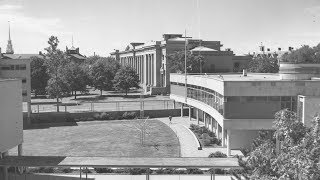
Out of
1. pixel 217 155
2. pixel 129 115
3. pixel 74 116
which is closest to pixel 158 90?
pixel 129 115

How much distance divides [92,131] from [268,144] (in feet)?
139

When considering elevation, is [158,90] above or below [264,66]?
below

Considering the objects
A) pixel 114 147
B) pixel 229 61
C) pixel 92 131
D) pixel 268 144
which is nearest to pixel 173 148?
pixel 114 147

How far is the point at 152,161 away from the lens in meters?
27.5

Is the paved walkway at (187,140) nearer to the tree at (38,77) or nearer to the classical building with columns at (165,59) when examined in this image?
the classical building with columns at (165,59)

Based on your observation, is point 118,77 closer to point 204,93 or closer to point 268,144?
point 204,93

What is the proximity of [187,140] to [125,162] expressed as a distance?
21483 millimetres

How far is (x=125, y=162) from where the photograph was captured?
27219mm

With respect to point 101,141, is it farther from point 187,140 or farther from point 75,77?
point 75,77

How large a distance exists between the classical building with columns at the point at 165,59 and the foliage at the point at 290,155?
86.4m

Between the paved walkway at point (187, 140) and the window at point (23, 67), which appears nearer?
the paved walkway at point (187, 140)

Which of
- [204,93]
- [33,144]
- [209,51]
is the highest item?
[209,51]

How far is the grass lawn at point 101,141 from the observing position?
141 feet

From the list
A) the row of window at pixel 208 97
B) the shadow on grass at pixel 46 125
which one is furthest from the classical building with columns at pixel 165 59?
the shadow on grass at pixel 46 125
